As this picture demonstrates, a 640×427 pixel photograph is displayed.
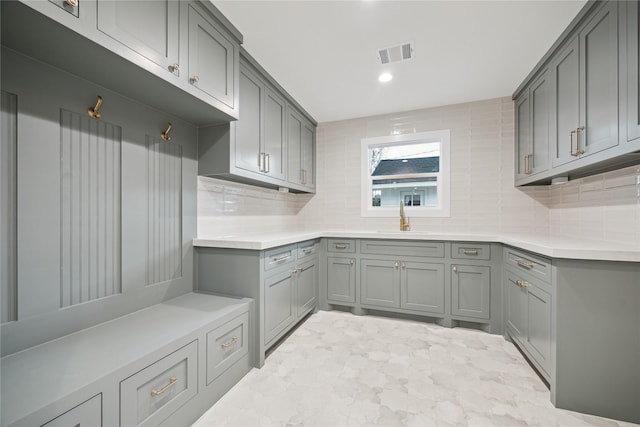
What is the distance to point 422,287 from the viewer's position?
8.68 feet

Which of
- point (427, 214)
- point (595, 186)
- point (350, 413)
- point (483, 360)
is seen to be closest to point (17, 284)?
point (350, 413)

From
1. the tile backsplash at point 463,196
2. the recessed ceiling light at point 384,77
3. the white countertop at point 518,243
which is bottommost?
the white countertop at point 518,243

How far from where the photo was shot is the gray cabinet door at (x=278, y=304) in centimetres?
195

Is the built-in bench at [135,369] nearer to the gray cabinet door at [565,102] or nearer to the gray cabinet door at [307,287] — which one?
the gray cabinet door at [307,287]

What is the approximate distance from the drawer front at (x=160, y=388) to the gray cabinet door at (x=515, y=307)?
7.42 ft

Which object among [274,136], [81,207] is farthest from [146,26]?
[274,136]

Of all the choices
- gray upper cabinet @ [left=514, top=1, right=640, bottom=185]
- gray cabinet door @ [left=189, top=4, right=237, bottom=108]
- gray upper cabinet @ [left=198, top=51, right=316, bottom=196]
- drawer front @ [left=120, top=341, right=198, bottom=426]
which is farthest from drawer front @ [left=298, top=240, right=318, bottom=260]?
gray upper cabinet @ [left=514, top=1, right=640, bottom=185]

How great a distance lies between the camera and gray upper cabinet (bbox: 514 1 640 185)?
4.54 feet

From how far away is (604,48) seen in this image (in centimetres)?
153

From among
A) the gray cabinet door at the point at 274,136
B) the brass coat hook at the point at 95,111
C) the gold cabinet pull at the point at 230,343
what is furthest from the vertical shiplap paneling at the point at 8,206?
the gray cabinet door at the point at 274,136

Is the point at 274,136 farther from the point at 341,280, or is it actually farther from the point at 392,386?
the point at 392,386

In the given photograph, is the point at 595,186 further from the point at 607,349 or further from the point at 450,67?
the point at 450,67

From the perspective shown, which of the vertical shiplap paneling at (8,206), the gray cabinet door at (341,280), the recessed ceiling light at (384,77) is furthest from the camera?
the gray cabinet door at (341,280)

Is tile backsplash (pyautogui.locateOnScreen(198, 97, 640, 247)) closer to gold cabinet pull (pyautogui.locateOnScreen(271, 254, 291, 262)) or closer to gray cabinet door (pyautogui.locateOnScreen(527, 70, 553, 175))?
gray cabinet door (pyautogui.locateOnScreen(527, 70, 553, 175))
